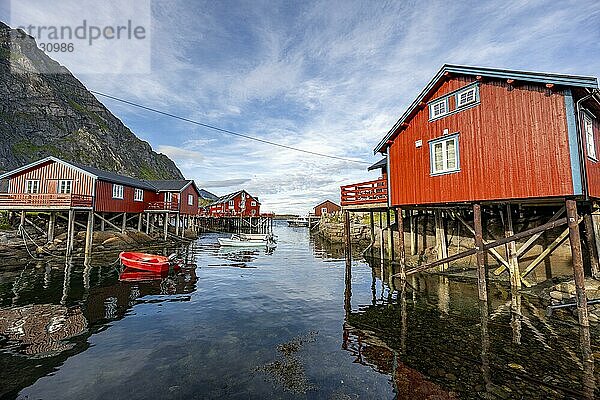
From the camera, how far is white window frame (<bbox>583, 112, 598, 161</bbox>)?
13008 mm

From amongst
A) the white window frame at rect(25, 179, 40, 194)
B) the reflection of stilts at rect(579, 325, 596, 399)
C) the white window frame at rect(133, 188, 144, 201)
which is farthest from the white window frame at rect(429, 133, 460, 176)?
the white window frame at rect(25, 179, 40, 194)

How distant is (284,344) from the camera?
1000cm

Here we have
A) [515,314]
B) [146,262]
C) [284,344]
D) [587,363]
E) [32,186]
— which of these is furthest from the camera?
[32,186]

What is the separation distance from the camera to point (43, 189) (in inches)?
1253

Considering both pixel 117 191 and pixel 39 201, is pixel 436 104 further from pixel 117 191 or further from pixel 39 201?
pixel 117 191

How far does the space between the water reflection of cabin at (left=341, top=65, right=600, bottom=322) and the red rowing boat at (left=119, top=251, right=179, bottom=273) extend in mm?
15133

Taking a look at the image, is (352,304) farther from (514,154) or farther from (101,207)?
(101,207)

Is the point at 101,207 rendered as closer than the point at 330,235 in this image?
Yes

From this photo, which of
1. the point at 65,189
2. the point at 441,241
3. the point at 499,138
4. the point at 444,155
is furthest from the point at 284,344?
the point at 65,189

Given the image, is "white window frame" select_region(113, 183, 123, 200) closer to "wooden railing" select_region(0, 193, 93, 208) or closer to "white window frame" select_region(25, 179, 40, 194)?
"wooden railing" select_region(0, 193, 93, 208)

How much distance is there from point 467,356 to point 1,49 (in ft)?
445

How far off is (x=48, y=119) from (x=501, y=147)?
117 metres

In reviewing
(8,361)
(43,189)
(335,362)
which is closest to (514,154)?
(335,362)

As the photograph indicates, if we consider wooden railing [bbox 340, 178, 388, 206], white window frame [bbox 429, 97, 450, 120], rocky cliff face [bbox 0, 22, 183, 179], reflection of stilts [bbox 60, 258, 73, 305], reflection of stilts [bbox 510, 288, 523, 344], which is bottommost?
reflection of stilts [bbox 510, 288, 523, 344]
